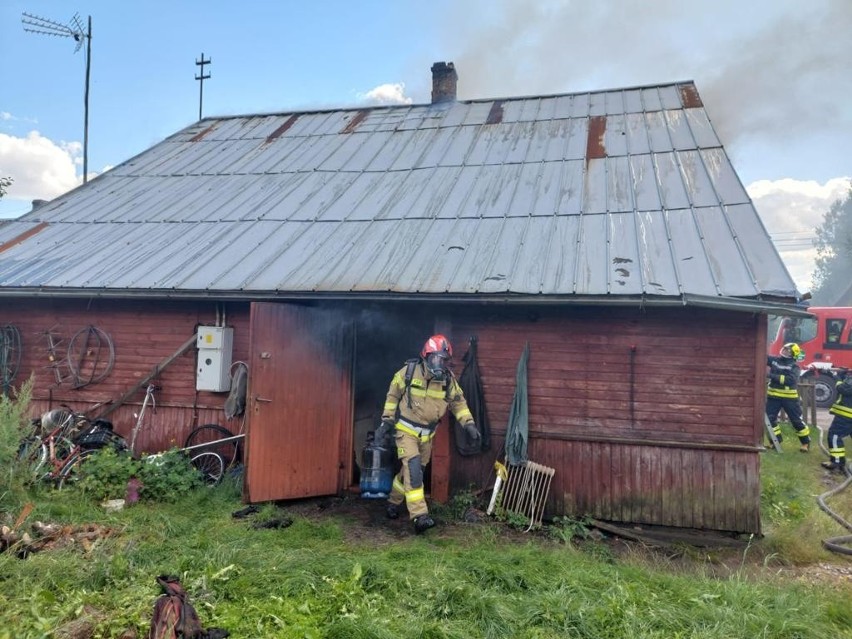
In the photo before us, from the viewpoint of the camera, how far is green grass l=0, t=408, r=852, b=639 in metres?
3.47

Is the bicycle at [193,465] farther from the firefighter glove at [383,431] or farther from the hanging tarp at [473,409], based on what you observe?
the hanging tarp at [473,409]

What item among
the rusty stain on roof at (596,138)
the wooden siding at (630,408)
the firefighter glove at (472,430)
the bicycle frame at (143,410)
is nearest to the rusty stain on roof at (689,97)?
the rusty stain on roof at (596,138)

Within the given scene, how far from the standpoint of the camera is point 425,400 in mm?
6027

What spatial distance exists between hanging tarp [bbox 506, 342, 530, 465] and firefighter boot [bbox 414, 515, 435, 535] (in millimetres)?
1124

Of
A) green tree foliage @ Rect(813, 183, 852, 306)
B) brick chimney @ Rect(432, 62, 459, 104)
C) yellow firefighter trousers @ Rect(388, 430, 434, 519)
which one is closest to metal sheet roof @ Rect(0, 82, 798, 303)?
brick chimney @ Rect(432, 62, 459, 104)

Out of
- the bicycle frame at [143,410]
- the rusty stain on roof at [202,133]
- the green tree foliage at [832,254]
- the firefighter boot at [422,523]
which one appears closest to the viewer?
the firefighter boot at [422,523]

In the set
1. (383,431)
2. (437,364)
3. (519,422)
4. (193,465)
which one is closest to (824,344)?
(519,422)

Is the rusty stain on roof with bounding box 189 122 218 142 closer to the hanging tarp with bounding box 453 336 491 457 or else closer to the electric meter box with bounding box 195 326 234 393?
the electric meter box with bounding box 195 326 234 393

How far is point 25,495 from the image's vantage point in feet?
18.3

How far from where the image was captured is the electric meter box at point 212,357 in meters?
7.27

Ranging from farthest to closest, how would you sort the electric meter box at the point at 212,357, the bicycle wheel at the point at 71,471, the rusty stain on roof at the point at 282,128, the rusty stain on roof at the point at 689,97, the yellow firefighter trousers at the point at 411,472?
1. the rusty stain on roof at the point at 282,128
2. the rusty stain on roof at the point at 689,97
3. the electric meter box at the point at 212,357
4. the bicycle wheel at the point at 71,471
5. the yellow firefighter trousers at the point at 411,472

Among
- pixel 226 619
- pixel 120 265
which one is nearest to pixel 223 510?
pixel 226 619

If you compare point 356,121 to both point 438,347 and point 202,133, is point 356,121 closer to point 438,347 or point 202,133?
point 202,133

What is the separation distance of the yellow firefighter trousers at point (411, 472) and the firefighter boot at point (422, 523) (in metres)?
0.05
